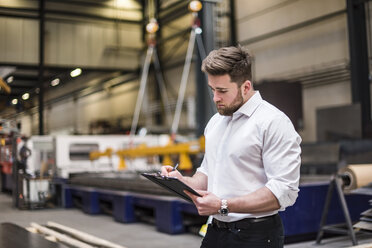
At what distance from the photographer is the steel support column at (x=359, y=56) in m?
7.88

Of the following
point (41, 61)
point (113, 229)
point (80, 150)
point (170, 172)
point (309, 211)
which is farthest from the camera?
point (41, 61)

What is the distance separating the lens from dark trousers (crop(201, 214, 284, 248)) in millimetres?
1492

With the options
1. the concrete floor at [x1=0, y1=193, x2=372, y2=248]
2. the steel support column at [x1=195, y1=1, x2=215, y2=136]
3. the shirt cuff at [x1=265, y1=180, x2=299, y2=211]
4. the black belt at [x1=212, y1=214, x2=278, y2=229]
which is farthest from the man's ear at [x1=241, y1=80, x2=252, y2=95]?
the steel support column at [x1=195, y1=1, x2=215, y2=136]

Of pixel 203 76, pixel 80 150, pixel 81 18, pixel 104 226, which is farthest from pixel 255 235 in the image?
pixel 81 18

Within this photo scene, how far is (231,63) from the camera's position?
1.42 meters

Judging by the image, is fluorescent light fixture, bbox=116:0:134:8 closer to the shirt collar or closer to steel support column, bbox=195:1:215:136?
steel support column, bbox=195:1:215:136

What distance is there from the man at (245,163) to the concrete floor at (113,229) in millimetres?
2835

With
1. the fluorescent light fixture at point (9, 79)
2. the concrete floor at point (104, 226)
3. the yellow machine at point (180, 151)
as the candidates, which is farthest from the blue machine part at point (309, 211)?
the fluorescent light fixture at point (9, 79)

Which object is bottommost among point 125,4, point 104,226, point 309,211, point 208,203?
point 104,226

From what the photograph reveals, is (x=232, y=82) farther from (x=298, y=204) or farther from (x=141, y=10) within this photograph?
(x=141, y=10)

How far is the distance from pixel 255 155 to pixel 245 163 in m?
0.04

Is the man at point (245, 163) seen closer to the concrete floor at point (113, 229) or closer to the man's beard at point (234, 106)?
the man's beard at point (234, 106)

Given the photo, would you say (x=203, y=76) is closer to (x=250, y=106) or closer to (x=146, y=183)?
(x=146, y=183)

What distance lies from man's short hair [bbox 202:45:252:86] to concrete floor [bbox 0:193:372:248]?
3.07 m
